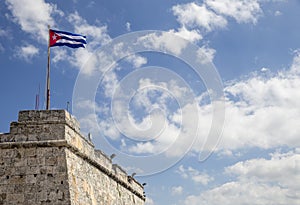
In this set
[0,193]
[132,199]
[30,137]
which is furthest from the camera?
[132,199]

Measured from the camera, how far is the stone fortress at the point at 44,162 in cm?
955

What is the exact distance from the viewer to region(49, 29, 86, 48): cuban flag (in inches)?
471

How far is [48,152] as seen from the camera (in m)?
10.0

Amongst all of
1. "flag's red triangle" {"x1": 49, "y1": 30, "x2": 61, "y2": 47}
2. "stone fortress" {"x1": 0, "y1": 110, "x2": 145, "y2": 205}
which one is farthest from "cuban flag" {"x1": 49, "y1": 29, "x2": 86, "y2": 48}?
Result: "stone fortress" {"x1": 0, "y1": 110, "x2": 145, "y2": 205}

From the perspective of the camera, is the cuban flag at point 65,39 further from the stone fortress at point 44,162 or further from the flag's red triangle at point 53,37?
the stone fortress at point 44,162

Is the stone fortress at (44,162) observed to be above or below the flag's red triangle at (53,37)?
below

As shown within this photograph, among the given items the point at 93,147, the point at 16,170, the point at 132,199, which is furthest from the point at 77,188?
the point at 132,199

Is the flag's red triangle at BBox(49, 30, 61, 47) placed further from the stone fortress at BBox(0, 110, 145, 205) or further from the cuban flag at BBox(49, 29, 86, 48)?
the stone fortress at BBox(0, 110, 145, 205)

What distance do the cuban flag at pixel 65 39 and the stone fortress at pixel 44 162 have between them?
8.29ft

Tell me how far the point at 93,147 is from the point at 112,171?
5.82 feet

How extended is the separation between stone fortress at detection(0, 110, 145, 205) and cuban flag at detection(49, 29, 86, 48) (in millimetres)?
2527

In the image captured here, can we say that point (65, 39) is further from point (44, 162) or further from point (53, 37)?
point (44, 162)

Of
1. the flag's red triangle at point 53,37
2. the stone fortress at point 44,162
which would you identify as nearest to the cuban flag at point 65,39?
the flag's red triangle at point 53,37

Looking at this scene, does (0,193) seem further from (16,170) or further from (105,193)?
(105,193)
